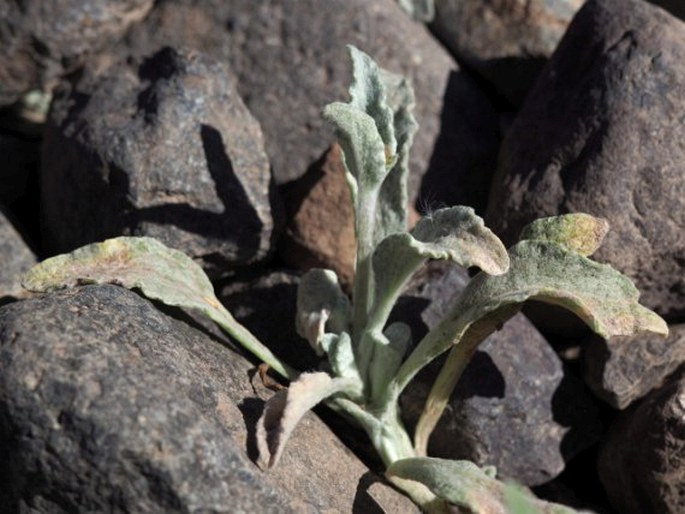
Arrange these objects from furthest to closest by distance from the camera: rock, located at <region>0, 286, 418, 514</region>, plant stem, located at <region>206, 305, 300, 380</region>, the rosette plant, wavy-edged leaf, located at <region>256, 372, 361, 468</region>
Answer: plant stem, located at <region>206, 305, 300, 380</region>, the rosette plant, wavy-edged leaf, located at <region>256, 372, 361, 468</region>, rock, located at <region>0, 286, 418, 514</region>

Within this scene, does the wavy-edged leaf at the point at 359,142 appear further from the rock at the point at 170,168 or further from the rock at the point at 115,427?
the rock at the point at 115,427

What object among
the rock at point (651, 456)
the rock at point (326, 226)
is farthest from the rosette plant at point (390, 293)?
the rock at point (651, 456)

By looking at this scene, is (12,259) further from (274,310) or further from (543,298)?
(543,298)

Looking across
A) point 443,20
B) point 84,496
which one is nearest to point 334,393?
point 84,496

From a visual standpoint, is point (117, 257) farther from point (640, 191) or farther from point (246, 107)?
point (640, 191)

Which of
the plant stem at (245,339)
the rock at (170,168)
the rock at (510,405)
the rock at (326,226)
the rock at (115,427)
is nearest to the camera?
the rock at (115,427)

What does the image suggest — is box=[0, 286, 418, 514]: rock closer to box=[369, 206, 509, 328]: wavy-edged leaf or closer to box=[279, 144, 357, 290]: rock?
box=[369, 206, 509, 328]: wavy-edged leaf

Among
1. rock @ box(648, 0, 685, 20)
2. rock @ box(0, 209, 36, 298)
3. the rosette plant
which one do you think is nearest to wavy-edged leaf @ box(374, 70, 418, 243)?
the rosette plant
